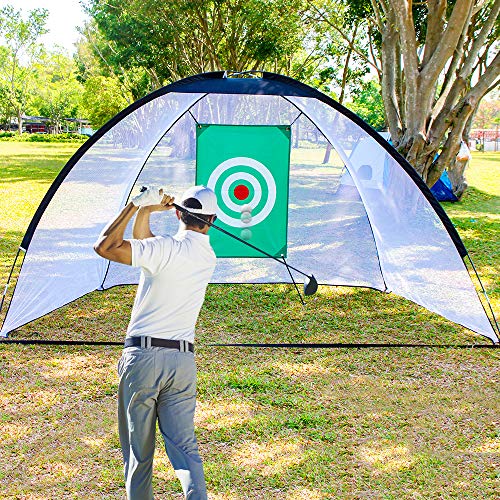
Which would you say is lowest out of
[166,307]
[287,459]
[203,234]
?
[287,459]

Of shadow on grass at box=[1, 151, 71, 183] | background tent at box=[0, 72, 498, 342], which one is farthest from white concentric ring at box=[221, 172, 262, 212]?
shadow on grass at box=[1, 151, 71, 183]

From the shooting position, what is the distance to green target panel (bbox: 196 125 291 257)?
6.31 meters

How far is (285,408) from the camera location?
4.21 meters

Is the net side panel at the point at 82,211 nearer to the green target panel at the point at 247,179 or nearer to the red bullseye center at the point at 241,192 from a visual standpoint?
the green target panel at the point at 247,179

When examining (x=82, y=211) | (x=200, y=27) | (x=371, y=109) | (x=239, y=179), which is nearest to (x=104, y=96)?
(x=200, y=27)

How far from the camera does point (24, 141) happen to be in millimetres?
52406

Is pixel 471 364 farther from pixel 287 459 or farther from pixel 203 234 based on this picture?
pixel 203 234

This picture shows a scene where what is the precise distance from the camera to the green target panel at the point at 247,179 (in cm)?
631

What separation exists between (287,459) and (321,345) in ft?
5.75

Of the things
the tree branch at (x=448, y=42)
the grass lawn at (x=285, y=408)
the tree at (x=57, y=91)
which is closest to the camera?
the grass lawn at (x=285, y=408)

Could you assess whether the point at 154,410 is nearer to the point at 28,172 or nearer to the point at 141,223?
the point at 141,223

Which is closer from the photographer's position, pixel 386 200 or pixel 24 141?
pixel 386 200

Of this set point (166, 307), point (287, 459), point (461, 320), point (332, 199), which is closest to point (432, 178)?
point (332, 199)

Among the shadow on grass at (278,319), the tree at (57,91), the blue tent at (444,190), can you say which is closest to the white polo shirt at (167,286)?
the shadow on grass at (278,319)
